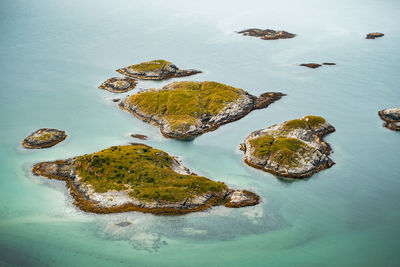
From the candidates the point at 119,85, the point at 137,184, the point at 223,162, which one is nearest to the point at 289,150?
the point at 223,162

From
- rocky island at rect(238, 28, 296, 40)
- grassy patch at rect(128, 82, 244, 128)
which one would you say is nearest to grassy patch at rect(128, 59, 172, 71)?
grassy patch at rect(128, 82, 244, 128)

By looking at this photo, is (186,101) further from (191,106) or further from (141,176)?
(141,176)

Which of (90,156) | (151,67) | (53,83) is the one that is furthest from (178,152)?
(53,83)

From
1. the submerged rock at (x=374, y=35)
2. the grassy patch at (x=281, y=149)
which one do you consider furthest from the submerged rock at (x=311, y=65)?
the grassy patch at (x=281, y=149)

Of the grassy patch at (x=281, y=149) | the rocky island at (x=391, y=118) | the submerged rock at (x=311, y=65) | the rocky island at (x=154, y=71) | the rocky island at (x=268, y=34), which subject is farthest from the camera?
the rocky island at (x=268, y=34)

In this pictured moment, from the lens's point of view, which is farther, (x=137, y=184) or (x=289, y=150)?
(x=289, y=150)

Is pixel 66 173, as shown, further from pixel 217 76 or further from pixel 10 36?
pixel 10 36

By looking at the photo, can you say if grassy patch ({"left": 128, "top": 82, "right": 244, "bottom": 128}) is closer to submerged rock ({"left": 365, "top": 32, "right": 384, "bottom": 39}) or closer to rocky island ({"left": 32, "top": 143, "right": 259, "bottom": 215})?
rocky island ({"left": 32, "top": 143, "right": 259, "bottom": 215})

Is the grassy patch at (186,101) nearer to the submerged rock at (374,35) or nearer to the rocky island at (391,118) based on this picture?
the rocky island at (391,118)
